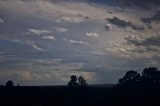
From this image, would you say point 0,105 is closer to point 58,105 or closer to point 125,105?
point 58,105

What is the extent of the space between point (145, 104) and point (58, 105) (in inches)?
1791

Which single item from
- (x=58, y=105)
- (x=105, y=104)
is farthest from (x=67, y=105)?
(x=105, y=104)

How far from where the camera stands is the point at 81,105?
651 ft

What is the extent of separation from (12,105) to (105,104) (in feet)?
161

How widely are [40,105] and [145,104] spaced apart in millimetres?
54837

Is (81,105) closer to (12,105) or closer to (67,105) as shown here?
(67,105)

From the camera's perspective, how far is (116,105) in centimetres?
19788

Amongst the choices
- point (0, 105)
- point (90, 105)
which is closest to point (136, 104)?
point (90, 105)

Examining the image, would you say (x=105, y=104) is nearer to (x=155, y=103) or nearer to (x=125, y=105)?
(x=125, y=105)

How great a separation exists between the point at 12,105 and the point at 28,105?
8.49m

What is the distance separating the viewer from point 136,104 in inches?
7820

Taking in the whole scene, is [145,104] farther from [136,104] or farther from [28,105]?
[28,105]

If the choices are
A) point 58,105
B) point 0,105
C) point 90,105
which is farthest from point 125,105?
point 0,105

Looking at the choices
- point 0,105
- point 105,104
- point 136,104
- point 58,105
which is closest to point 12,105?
point 0,105
